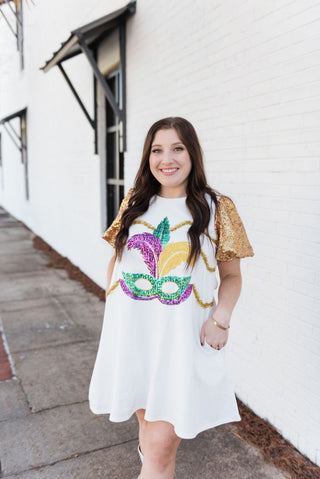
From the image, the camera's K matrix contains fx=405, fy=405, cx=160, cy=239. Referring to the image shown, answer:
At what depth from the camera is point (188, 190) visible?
1.79 m

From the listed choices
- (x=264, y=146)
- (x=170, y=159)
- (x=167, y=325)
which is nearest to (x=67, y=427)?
(x=167, y=325)

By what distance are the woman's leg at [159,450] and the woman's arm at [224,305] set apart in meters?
0.43

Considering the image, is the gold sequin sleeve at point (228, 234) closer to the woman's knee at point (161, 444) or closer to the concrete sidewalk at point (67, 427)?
the woman's knee at point (161, 444)

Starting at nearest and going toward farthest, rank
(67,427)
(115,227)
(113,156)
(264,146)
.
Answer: (115,227), (264,146), (67,427), (113,156)

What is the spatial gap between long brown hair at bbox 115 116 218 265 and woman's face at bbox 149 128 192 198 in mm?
23

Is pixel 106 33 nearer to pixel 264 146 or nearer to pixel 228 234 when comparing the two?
pixel 264 146

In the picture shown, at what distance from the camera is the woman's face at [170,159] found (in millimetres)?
1722

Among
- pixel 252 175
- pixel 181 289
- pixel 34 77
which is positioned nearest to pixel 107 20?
pixel 252 175

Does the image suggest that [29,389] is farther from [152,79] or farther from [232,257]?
[152,79]

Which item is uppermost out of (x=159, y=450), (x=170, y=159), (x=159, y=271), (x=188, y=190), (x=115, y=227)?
(x=170, y=159)

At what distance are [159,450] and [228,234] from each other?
0.97 metres

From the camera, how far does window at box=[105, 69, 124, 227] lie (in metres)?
5.35

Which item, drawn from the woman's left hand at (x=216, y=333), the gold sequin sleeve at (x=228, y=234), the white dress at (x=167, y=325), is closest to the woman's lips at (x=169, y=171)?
the white dress at (x=167, y=325)

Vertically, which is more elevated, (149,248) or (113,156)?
(113,156)
